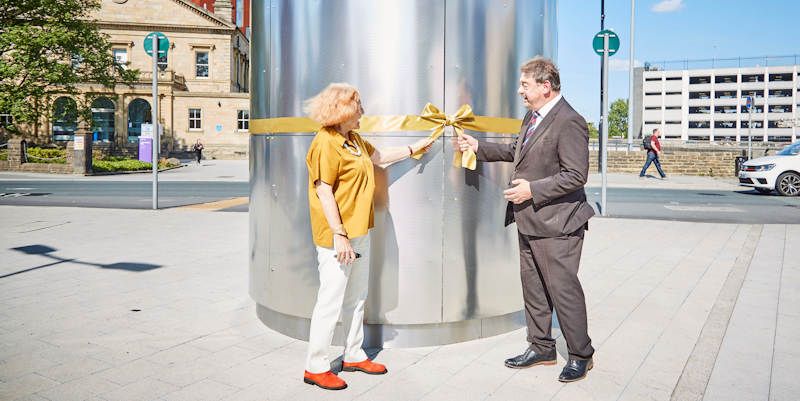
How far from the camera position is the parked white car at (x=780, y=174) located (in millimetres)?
18609

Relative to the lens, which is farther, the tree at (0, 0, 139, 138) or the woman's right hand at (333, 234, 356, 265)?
the tree at (0, 0, 139, 138)

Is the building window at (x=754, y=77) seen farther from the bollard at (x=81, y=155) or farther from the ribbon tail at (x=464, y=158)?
the ribbon tail at (x=464, y=158)

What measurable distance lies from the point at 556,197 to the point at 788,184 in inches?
709

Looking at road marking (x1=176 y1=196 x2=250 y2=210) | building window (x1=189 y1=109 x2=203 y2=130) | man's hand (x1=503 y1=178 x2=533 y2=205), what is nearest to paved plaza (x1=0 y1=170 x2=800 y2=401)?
man's hand (x1=503 y1=178 x2=533 y2=205)

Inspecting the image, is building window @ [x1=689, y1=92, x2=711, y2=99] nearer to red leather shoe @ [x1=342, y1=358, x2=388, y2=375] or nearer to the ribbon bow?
the ribbon bow

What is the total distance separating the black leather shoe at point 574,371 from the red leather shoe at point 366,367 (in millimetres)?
1063

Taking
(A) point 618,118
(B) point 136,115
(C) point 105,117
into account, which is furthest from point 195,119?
(A) point 618,118

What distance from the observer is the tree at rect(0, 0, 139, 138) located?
91.7ft

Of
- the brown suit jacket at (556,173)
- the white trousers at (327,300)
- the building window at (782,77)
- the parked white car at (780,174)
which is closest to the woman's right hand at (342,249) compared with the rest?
the white trousers at (327,300)

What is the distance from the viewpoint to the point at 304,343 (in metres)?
4.68

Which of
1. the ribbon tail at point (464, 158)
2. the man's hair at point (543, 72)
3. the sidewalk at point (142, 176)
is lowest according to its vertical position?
the sidewalk at point (142, 176)

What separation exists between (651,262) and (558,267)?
15.2 ft

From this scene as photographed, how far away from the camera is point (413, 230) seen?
Result: 175 inches

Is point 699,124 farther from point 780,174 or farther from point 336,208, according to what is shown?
point 336,208
